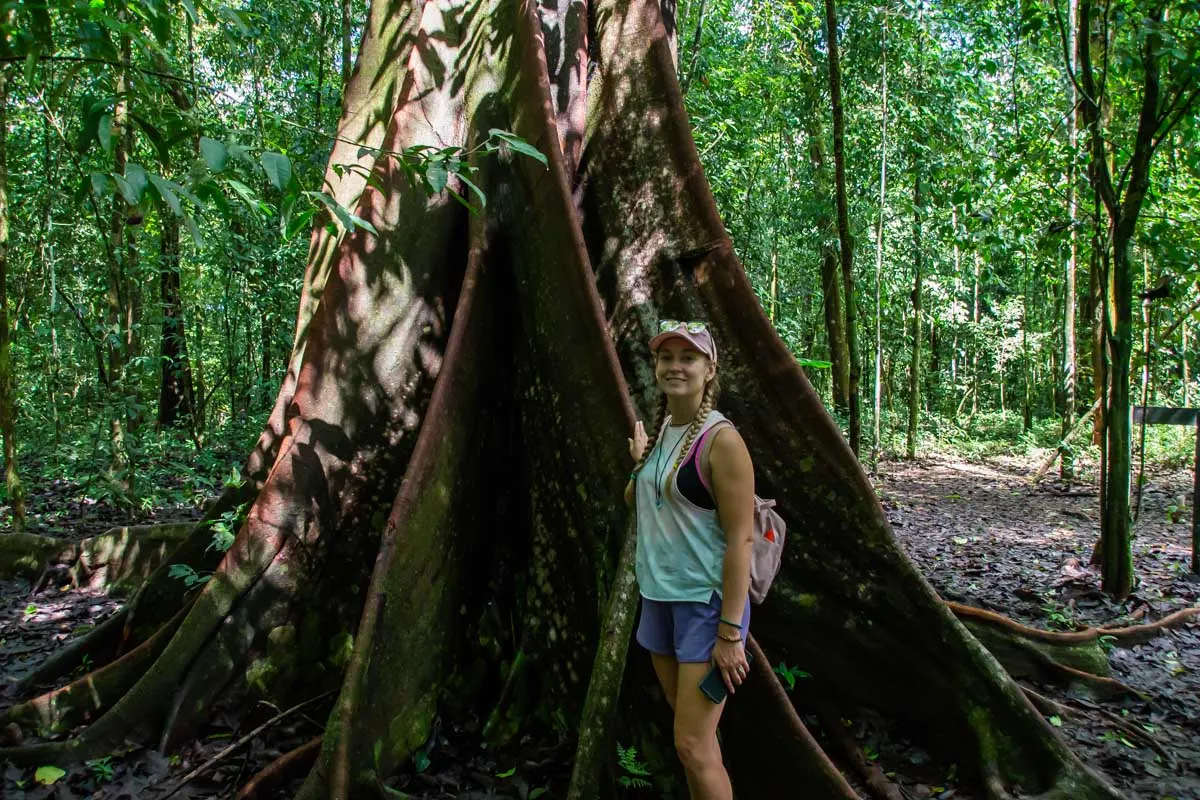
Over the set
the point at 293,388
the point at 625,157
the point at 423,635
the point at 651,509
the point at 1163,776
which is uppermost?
the point at 625,157

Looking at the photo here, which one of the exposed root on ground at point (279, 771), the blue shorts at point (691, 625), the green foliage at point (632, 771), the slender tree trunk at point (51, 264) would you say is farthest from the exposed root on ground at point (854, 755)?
the slender tree trunk at point (51, 264)

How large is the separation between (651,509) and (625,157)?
2199mm

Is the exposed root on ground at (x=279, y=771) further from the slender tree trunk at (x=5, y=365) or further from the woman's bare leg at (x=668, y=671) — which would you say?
the slender tree trunk at (x=5, y=365)

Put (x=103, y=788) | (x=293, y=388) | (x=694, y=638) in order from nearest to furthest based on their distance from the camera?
(x=694, y=638), (x=103, y=788), (x=293, y=388)

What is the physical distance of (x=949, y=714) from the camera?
10.9 ft

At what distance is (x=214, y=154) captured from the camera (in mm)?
1624

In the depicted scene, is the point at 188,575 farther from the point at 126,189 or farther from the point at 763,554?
the point at 763,554

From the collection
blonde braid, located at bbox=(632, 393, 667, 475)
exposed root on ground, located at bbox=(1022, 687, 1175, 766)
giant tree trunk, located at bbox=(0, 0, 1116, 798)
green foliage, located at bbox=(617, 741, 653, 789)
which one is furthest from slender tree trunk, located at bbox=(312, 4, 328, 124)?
exposed root on ground, located at bbox=(1022, 687, 1175, 766)

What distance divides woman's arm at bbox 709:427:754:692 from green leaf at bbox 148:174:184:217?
1482 mm

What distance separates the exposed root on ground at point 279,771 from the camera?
2902mm

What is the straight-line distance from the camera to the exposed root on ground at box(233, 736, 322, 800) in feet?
9.52

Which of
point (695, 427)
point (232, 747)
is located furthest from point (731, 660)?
point (232, 747)

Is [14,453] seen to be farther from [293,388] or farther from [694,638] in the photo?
[694,638]

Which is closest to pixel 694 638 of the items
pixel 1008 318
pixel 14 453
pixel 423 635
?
pixel 423 635
